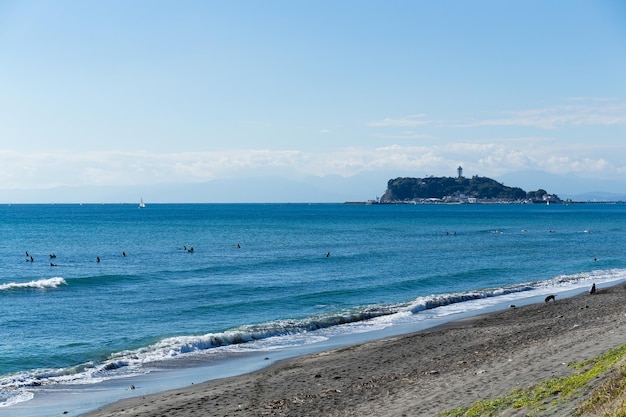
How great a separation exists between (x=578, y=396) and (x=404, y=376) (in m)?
6.66

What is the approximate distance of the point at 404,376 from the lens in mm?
17625

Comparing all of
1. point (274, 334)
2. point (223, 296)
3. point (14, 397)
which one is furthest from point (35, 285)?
point (14, 397)

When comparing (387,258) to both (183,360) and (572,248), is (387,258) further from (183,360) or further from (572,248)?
(183,360)

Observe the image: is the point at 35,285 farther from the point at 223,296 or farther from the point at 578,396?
the point at 578,396

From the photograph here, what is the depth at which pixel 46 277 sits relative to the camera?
46.6 meters

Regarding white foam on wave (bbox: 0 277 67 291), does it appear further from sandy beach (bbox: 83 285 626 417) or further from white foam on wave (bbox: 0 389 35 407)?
sandy beach (bbox: 83 285 626 417)

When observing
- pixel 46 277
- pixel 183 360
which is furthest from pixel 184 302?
pixel 46 277

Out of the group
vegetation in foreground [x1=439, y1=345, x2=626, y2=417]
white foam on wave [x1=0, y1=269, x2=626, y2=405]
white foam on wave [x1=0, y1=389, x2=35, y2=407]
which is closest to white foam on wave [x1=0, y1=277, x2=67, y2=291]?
white foam on wave [x1=0, y1=269, x2=626, y2=405]

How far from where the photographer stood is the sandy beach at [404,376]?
47.8 ft

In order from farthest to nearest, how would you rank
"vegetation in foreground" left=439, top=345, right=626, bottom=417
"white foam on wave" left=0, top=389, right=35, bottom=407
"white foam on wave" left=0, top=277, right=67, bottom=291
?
"white foam on wave" left=0, top=277, right=67, bottom=291
"white foam on wave" left=0, top=389, right=35, bottom=407
"vegetation in foreground" left=439, top=345, right=626, bottom=417

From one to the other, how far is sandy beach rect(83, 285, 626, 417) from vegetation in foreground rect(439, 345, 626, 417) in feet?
1.30

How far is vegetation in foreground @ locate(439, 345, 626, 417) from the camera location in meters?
10.0

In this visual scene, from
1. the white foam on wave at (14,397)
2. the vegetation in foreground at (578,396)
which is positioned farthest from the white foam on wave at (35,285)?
the vegetation in foreground at (578,396)

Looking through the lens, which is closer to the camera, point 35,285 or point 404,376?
point 404,376
